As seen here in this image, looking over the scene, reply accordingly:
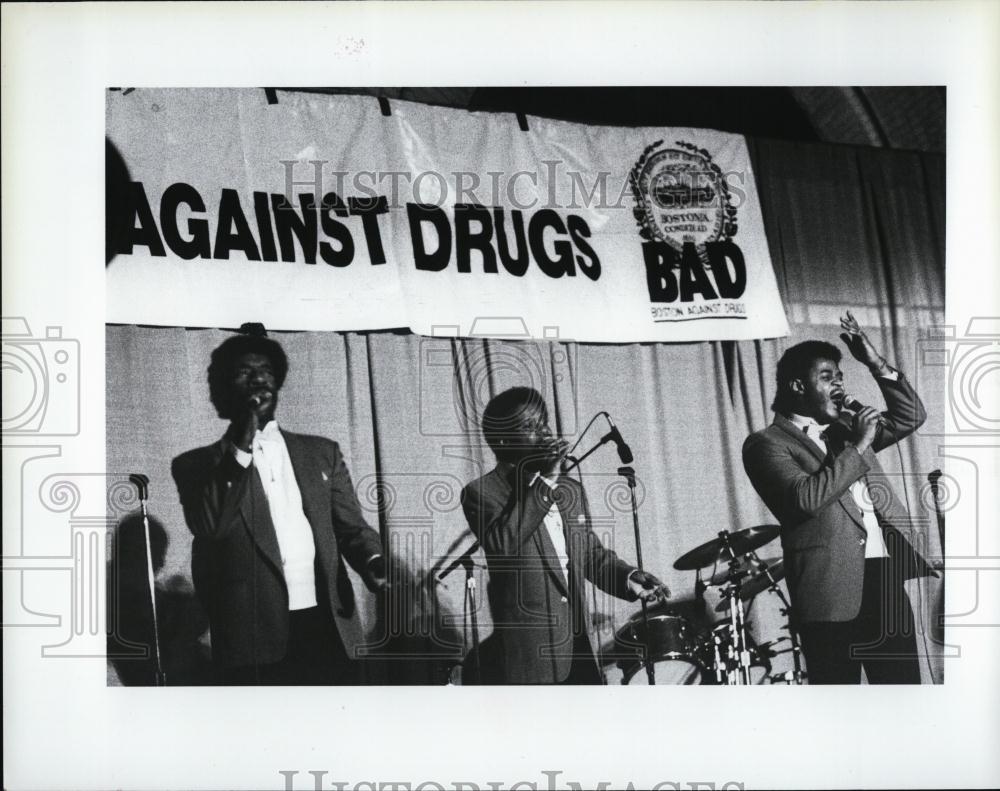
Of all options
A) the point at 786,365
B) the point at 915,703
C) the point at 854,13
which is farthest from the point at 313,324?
the point at 915,703

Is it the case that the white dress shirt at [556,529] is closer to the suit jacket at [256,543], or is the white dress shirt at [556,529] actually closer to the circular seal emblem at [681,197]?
the suit jacket at [256,543]

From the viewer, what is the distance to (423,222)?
3.58 metres

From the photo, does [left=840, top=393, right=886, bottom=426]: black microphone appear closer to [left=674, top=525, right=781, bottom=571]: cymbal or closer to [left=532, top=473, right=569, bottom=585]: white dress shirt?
[left=674, top=525, right=781, bottom=571]: cymbal

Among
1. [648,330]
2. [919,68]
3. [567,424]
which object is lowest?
[567,424]

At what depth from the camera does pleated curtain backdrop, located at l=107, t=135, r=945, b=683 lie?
3.54m

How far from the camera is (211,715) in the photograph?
3.53 metres

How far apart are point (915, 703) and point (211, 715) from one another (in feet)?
7.32

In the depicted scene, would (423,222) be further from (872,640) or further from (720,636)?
(872,640)

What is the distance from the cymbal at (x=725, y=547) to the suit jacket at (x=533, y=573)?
191mm

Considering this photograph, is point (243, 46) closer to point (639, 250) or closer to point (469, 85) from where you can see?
point (469, 85)

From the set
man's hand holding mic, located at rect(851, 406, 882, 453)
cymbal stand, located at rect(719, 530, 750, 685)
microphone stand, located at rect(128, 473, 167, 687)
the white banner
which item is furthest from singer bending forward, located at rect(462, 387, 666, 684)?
microphone stand, located at rect(128, 473, 167, 687)

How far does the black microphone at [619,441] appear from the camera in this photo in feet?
11.7

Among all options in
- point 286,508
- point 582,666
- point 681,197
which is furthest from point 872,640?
point 286,508

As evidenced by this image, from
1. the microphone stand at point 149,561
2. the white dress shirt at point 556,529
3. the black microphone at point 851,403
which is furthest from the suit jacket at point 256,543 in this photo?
the black microphone at point 851,403
